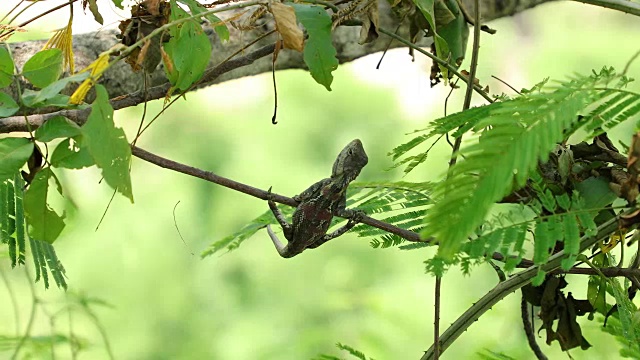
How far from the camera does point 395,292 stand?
7.19 feet

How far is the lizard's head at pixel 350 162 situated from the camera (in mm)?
952

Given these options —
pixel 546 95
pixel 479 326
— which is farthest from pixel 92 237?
pixel 546 95

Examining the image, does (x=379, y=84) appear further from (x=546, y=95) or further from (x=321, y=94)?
(x=546, y=95)

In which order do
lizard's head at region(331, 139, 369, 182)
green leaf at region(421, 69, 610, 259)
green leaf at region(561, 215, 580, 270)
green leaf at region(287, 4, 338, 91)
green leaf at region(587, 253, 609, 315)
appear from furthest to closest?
lizard's head at region(331, 139, 369, 182), green leaf at region(587, 253, 609, 315), green leaf at region(287, 4, 338, 91), green leaf at region(561, 215, 580, 270), green leaf at region(421, 69, 610, 259)

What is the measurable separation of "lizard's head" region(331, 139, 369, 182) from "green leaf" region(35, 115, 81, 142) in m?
0.45

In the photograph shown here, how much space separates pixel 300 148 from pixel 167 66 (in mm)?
1735

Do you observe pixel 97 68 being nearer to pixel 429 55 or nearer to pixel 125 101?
pixel 125 101

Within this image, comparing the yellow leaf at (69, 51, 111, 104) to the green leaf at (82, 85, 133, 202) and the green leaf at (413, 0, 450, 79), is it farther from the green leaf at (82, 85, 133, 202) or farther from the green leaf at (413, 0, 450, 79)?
the green leaf at (413, 0, 450, 79)

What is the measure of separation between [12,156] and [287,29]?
0.21 m

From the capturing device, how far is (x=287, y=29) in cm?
54

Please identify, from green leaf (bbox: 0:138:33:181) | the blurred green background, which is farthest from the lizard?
the blurred green background

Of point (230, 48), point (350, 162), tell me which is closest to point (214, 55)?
point (230, 48)

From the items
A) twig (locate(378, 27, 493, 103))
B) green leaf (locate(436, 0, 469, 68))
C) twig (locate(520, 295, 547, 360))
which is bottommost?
twig (locate(520, 295, 547, 360))

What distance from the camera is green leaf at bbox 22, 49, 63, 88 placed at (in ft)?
1.84
